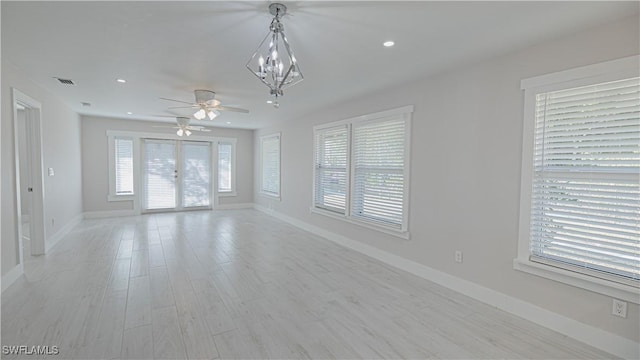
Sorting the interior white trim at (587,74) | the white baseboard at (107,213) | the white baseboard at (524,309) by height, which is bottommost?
the white baseboard at (524,309)

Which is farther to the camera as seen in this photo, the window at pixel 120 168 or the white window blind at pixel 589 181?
the window at pixel 120 168

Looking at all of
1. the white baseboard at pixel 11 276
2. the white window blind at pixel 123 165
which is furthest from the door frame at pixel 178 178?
the white baseboard at pixel 11 276

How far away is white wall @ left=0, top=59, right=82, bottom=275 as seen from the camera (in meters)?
3.13

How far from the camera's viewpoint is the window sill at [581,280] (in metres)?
2.13

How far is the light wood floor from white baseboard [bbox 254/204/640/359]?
85 millimetres

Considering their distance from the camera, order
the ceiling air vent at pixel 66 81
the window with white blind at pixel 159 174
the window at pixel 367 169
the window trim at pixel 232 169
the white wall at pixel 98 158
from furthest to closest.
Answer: the window trim at pixel 232 169 < the window with white blind at pixel 159 174 < the white wall at pixel 98 158 < the window at pixel 367 169 < the ceiling air vent at pixel 66 81

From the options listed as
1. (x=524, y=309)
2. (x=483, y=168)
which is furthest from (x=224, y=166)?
(x=524, y=309)

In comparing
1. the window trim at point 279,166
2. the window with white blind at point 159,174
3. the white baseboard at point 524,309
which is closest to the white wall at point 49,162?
the window with white blind at point 159,174

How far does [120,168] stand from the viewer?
721 centimetres

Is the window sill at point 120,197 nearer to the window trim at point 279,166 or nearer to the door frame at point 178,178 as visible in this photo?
the door frame at point 178,178

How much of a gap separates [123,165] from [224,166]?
246 cm

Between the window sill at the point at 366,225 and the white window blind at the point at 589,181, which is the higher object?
the white window blind at the point at 589,181

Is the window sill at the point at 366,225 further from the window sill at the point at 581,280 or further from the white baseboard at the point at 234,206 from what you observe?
the white baseboard at the point at 234,206

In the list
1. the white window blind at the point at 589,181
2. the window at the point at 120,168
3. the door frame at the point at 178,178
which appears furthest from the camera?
the door frame at the point at 178,178
